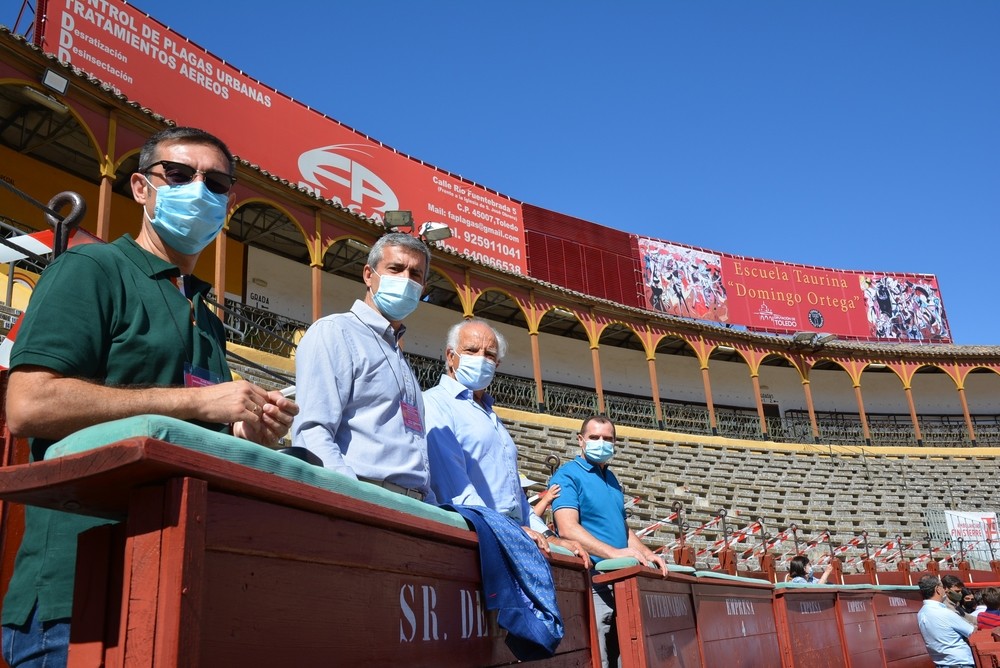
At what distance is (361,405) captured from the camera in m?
2.60

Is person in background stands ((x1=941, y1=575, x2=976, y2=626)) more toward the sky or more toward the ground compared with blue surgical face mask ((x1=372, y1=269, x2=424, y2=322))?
more toward the ground

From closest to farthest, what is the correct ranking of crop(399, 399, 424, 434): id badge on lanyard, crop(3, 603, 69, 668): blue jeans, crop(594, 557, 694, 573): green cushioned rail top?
crop(3, 603, 69, 668): blue jeans → crop(399, 399, 424, 434): id badge on lanyard → crop(594, 557, 694, 573): green cushioned rail top

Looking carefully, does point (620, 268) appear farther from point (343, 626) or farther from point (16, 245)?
point (343, 626)

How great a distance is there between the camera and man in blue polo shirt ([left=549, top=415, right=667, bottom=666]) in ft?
12.8

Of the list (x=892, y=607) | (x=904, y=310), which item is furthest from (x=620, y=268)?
(x=892, y=607)

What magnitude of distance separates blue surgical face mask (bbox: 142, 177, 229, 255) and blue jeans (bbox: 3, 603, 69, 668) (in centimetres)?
99

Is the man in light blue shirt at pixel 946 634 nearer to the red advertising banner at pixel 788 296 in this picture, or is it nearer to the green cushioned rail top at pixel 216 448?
the green cushioned rail top at pixel 216 448

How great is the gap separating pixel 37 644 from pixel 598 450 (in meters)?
3.71

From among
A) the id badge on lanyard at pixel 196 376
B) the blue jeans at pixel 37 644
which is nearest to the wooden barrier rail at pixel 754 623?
the id badge on lanyard at pixel 196 376

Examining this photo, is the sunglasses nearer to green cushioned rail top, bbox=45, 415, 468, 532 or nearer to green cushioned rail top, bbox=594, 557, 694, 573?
green cushioned rail top, bbox=45, 415, 468, 532

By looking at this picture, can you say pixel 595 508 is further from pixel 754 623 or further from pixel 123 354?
pixel 123 354

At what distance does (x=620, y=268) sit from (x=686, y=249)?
3.36 metres

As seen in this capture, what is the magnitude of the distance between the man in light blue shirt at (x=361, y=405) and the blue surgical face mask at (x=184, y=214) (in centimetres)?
58

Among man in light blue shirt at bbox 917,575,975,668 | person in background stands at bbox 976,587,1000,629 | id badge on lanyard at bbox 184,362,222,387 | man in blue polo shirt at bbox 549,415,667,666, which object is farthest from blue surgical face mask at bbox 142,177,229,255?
person in background stands at bbox 976,587,1000,629
